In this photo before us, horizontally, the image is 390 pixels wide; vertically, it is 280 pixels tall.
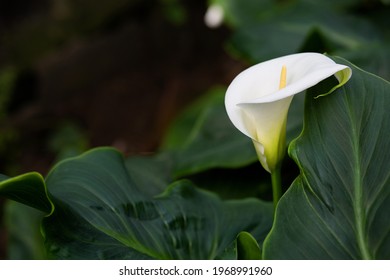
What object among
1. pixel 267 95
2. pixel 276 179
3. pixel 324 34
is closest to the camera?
pixel 267 95

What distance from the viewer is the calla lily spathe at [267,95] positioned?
0.62m

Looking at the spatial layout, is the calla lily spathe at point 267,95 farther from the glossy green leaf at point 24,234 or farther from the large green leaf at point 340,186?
the glossy green leaf at point 24,234

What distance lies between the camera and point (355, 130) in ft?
2.08

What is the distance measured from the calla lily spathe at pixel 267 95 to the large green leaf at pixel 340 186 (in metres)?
0.03

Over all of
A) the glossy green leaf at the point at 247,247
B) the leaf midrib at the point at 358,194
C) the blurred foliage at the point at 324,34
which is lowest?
the glossy green leaf at the point at 247,247

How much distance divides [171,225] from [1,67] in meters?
2.05

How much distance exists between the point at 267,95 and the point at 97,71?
2207 millimetres

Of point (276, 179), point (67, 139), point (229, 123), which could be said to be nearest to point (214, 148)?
point (229, 123)

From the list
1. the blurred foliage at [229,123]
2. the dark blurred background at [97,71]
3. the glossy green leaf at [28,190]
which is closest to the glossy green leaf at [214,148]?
the blurred foliage at [229,123]

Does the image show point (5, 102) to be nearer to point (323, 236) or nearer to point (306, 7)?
point (306, 7)

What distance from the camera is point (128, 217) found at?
2.40 ft

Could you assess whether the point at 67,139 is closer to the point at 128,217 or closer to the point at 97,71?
the point at 97,71

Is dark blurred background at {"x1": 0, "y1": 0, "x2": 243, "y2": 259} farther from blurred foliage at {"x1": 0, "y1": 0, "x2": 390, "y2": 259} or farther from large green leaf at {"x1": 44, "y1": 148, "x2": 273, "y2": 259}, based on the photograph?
large green leaf at {"x1": 44, "y1": 148, "x2": 273, "y2": 259}

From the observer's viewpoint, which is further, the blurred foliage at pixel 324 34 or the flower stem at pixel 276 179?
the blurred foliage at pixel 324 34
